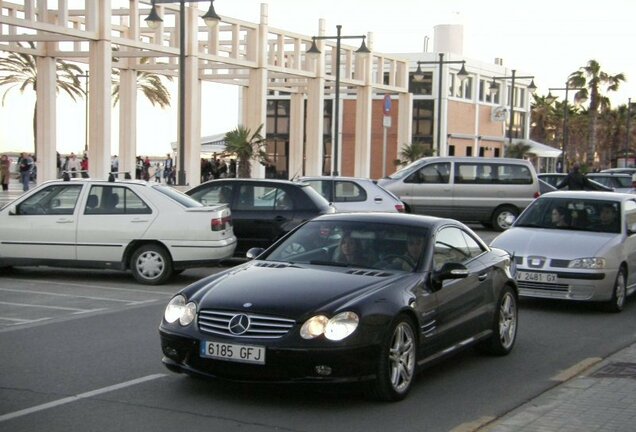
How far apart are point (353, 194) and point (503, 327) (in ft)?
41.1

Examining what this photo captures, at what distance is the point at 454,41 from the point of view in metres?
70.6

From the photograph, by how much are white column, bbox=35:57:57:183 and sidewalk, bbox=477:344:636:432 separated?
27.8 m

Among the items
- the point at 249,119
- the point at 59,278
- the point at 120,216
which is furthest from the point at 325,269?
the point at 249,119

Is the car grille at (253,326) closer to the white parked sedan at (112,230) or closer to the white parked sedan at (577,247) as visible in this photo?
the white parked sedan at (577,247)

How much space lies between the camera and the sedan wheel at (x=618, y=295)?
1305 centimetres

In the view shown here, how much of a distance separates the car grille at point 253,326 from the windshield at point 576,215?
25.2 feet

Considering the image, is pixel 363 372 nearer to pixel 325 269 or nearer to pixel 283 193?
pixel 325 269

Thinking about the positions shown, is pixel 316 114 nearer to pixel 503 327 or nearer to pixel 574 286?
pixel 574 286

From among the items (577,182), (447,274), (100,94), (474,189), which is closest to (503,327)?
(447,274)

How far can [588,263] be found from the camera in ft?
41.9

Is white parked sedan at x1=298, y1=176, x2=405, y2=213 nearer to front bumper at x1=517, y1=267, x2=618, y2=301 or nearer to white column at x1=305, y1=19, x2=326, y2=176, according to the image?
front bumper at x1=517, y1=267, x2=618, y2=301

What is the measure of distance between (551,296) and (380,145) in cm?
5367

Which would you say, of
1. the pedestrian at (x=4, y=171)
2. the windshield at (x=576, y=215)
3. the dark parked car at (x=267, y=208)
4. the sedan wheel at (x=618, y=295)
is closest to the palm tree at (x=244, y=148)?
the pedestrian at (x=4, y=171)

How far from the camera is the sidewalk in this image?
22.2 feet
